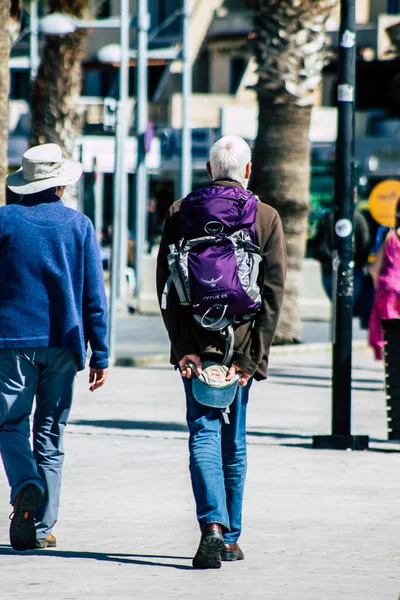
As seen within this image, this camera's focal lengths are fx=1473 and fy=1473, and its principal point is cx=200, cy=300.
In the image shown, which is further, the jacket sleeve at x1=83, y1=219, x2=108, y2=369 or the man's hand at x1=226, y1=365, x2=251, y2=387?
the jacket sleeve at x1=83, y1=219, x2=108, y2=369

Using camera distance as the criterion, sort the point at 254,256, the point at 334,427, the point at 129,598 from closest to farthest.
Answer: the point at 129,598, the point at 254,256, the point at 334,427

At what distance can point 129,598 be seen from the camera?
554cm

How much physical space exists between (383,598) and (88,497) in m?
2.62

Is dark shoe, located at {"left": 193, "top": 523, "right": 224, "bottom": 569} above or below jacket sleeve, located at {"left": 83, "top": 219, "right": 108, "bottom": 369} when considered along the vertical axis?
below

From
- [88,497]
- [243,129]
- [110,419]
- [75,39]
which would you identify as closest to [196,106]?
[243,129]

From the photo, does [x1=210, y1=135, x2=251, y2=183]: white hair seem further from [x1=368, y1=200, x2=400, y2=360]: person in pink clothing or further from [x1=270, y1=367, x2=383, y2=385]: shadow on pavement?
[x1=270, y1=367, x2=383, y2=385]: shadow on pavement

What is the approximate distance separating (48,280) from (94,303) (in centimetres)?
24

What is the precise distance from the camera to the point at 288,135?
56.6ft

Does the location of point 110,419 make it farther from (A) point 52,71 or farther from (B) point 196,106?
(B) point 196,106

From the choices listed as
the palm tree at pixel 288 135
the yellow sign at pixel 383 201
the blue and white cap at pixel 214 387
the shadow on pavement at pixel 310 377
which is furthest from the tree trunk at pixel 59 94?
the blue and white cap at pixel 214 387

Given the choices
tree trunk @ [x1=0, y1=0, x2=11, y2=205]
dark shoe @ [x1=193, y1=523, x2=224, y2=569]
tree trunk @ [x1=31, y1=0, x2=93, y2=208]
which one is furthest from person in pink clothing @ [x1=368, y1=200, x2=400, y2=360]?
tree trunk @ [x1=31, y1=0, x2=93, y2=208]

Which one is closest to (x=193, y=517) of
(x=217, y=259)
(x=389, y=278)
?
(x=217, y=259)

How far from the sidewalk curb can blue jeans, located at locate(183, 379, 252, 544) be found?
899 cm

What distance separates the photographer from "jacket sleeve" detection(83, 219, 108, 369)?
6.54m
